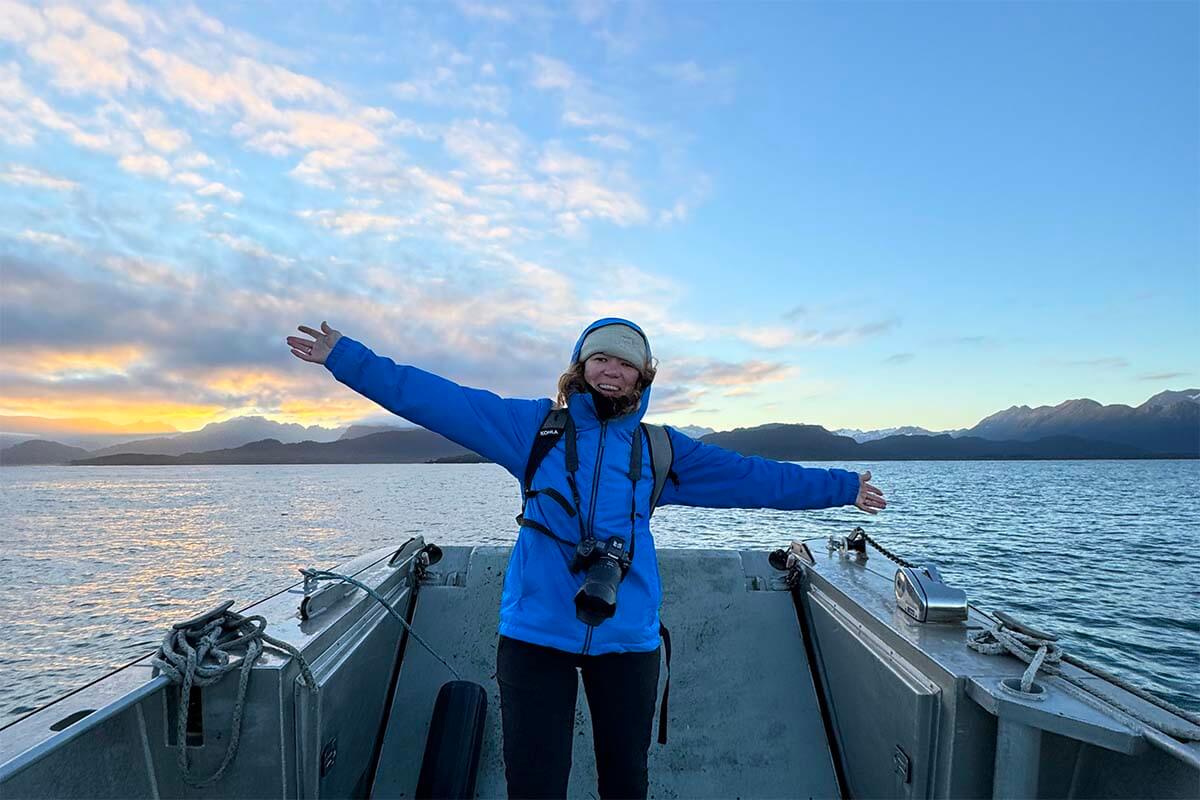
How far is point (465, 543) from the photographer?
19359 mm

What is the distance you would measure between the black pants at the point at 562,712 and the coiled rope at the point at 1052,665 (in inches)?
48.7

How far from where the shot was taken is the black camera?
199 centimetres

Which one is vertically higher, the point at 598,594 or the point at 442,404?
the point at 442,404

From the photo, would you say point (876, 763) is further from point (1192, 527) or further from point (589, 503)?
point (1192, 527)

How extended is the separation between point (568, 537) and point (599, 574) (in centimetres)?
23

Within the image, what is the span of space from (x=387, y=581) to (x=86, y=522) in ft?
118

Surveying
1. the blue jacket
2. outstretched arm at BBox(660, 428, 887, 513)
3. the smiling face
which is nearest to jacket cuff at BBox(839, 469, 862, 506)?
outstretched arm at BBox(660, 428, 887, 513)

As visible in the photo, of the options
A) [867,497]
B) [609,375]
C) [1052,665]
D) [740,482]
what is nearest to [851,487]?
[867,497]

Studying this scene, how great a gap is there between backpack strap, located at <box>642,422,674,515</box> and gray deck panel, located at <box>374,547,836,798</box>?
1.77 m

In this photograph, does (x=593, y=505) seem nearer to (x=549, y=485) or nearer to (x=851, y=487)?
(x=549, y=485)

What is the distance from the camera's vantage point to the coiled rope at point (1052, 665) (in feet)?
6.25

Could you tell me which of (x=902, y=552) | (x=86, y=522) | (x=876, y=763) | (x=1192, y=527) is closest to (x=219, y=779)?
(x=876, y=763)

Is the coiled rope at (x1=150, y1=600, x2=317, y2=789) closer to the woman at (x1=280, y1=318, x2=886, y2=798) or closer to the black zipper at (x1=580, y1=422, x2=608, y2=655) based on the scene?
the woman at (x1=280, y1=318, x2=886, y2=798)

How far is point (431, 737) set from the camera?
3229 millimetres
